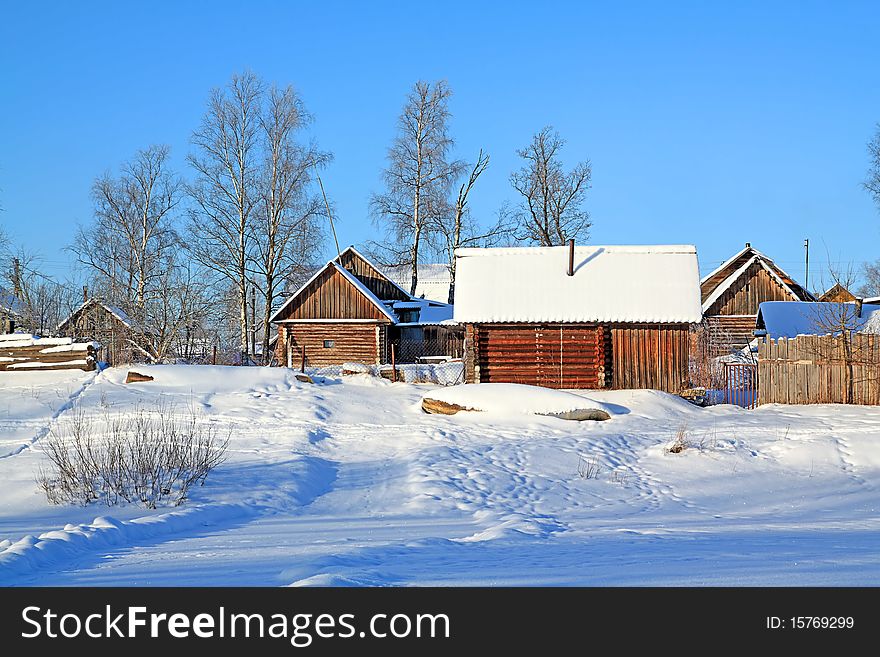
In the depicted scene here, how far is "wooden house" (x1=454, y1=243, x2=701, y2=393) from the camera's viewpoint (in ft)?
73.2

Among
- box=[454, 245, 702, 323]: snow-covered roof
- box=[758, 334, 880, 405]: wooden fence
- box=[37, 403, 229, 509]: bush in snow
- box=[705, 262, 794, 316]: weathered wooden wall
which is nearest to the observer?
box=[37, 403, 229, 509]: bush in snow

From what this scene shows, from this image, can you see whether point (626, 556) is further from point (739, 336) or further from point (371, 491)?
point (739, 336)

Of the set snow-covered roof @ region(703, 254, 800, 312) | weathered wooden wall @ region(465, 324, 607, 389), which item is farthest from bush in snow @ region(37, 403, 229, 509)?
snow-covered roof @ region(703, 254, 800, 312)

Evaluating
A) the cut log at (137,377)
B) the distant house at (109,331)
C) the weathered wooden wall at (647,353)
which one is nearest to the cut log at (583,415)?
the weathered wooden wall at (647,353)

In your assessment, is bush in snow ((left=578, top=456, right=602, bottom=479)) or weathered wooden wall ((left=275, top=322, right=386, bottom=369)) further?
weathered wooden wall ((left=275, top=322, right=386, bottom=369))

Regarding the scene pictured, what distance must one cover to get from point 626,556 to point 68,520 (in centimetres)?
640

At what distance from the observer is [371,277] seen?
38.6m

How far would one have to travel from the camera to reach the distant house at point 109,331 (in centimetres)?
2572

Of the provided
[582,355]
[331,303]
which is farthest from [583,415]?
[331,303]

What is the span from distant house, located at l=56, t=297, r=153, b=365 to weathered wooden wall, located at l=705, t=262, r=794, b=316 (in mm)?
26609

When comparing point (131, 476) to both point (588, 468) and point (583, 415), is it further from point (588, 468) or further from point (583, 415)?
point (583, 415)

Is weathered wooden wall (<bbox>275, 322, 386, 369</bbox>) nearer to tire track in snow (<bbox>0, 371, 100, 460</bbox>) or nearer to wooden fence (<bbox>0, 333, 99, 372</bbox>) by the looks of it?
wooden fence (<bbox>0, 333, 99, 372</bbox>)

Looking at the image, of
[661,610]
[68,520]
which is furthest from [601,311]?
[661,610]

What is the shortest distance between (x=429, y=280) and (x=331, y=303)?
55.7 feet
